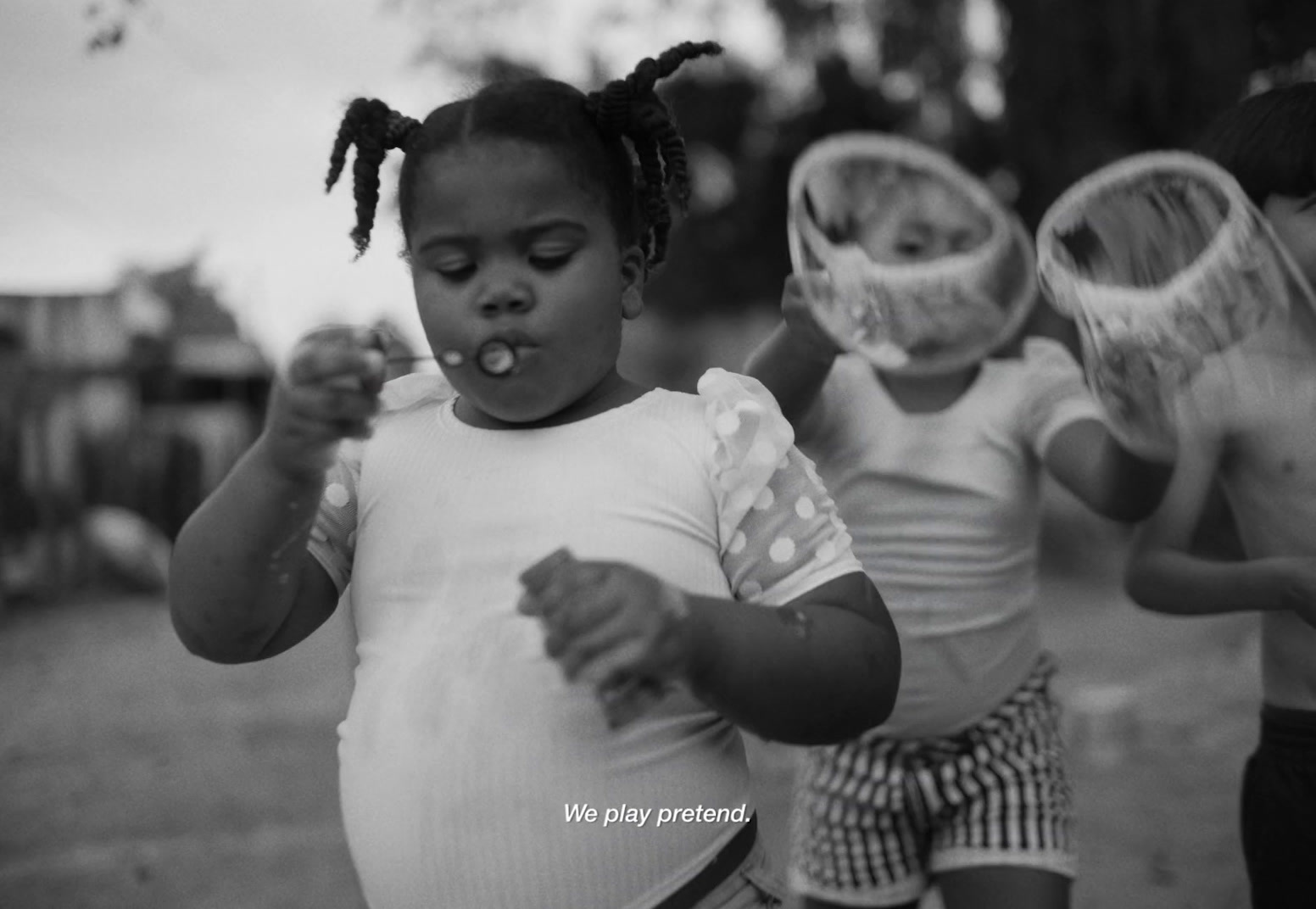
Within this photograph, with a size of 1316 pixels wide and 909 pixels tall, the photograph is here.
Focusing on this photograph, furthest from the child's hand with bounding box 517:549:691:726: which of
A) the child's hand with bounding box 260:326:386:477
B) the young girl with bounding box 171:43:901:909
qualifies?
the child's hand with bounding box 260:326:386:477

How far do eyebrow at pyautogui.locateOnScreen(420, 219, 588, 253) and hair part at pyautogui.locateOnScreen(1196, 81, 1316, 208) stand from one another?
1.13 metres

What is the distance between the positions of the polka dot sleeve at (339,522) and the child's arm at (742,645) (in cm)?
50

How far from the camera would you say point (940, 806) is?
7.26 ft

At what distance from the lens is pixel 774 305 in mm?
15258

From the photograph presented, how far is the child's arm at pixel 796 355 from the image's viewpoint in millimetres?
2096

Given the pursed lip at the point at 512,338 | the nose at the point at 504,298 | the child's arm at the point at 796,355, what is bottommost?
the child's arm at the point at 796,355

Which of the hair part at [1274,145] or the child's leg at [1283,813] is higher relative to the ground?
the hair part at [1274,145]

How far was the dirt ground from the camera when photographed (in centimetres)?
387

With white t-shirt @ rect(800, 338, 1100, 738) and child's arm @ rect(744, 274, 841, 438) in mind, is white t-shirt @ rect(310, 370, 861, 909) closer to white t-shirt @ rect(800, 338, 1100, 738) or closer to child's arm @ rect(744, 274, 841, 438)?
child's arm @ rect(744, 274, 841, 438)

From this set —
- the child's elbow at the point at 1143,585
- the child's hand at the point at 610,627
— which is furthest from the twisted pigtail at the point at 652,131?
the child's elbow at the point at 1143,585

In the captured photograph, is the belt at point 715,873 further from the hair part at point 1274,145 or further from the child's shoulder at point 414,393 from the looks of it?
the hair part at point 1274,145

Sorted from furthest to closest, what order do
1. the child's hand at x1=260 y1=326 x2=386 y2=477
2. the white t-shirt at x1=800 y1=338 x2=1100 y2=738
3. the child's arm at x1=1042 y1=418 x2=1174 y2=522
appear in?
the white t-shirt at x1=800 y1=338 x2=1100 y2=738 < the child's arm at x1=1042 y1=418 x2=1174 y2=522 < the child's hand at x1=260 y1=326 x2=386 y2=477

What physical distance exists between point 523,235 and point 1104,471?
103cm

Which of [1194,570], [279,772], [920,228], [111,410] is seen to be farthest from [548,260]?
[111,410]
